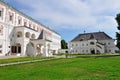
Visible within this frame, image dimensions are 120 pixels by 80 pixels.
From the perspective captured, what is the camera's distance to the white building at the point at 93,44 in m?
87.6

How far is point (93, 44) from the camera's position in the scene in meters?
88.4

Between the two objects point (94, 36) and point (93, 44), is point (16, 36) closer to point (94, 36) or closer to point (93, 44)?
point (93, 44)

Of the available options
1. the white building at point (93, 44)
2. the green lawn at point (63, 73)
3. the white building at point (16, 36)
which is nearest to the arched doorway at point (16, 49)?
the white building at point (16, 36)

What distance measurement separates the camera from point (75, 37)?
9919 centimetres

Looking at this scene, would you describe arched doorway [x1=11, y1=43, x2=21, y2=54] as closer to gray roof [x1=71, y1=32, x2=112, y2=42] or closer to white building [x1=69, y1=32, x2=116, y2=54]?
white building [x1=69, y1=32, x2=116, y2=54]

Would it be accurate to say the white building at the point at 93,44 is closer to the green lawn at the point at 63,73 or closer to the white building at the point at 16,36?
the white building at the point at 16,36

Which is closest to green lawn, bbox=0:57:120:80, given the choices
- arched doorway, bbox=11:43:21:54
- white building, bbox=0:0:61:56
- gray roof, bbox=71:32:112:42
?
white building, bbox=0:0:61:56

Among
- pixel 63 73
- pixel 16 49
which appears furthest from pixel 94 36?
pixel 63 73

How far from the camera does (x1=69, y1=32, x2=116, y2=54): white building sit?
287 ft

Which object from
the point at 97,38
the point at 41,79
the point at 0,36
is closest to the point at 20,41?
the point at 0,36

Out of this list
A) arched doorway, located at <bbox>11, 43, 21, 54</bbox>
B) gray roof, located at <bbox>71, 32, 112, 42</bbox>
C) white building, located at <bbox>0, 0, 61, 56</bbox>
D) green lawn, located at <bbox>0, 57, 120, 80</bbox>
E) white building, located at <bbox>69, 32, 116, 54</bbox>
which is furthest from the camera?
gray roof, located at <bbox>71, 32, 112, 42</bbox>

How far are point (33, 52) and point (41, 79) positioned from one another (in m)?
41.0

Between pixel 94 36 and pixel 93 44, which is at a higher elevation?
pixel 94 36

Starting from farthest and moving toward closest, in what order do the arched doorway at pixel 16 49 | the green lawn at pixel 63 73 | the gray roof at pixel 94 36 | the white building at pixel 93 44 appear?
the gray roof at pixel 94 36 < the white building at pixel 93 44 < the arched doorway at pixel 16 49 < the green lawn at pixel 63 73
